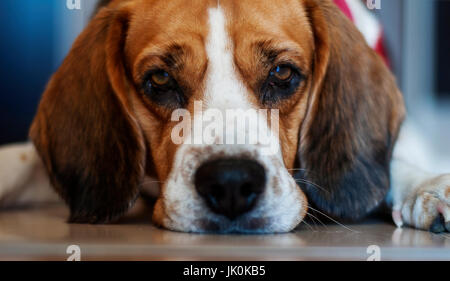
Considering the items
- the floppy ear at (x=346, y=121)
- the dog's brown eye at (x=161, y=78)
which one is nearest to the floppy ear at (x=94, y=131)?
the dog's brown eye at (x=161, y=78)

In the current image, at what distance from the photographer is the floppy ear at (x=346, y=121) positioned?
1.66 m

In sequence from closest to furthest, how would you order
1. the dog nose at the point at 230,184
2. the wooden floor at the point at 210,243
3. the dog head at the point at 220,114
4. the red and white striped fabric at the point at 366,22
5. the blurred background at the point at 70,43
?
the wooden floor at the point at 210,243 → the dog nose at the point at 230,184 → the dog head at the point at 220,114 → the blurred background at the point at 70,43 → the red and white striped fabric at the point at 366,22

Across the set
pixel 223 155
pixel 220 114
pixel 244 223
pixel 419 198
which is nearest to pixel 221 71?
pixel 220 114

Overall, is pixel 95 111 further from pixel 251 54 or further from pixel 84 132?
pixel 251 54

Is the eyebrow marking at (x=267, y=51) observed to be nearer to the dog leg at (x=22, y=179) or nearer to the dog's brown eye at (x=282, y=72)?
the dog's brown eye at (x=282, y=72)

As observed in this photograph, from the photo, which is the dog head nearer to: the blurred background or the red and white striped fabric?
the blurred background

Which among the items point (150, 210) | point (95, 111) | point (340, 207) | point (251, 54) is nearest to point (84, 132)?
point (95, 111)

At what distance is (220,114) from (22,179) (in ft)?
2.58

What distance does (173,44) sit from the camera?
1.57 m

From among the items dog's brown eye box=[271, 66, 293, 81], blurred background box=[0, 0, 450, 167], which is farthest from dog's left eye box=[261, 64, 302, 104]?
blurred background box=[0, 0, 450, 167]

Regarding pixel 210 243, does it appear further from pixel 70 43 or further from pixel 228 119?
pixel 70 43

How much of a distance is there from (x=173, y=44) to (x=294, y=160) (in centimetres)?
46

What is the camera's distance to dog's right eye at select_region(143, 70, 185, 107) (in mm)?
1612

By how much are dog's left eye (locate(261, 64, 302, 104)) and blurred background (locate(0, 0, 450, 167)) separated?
0.53 m
